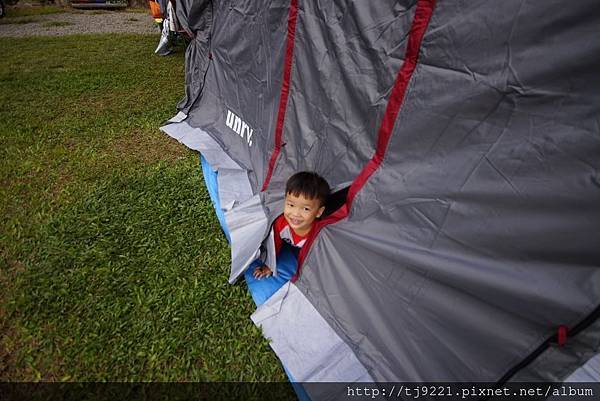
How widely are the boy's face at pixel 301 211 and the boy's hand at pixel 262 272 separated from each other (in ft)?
1.20

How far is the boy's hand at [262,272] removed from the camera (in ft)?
7.46

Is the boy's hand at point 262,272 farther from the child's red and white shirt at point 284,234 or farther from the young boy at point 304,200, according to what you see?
the young boy at point 304,200

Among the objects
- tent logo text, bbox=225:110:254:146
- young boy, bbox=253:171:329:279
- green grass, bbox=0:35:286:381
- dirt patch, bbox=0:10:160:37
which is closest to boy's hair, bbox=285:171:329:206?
young boy, bbox=253:171:329:279

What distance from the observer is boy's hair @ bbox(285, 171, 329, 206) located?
1979mm

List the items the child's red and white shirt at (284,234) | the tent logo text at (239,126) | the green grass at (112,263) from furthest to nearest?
1. the tent logo text at (239,126)
2. the child's red and white shirt at (284,234)
3. the green grass at (112,263)

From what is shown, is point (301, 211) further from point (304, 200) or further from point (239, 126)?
point (239, 126)

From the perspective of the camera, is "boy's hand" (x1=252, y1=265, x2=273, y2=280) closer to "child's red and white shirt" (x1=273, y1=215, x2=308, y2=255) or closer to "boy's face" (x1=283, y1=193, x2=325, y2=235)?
"child's red and white shirt" (x1=273, y1=215, x2=308, y2=255)

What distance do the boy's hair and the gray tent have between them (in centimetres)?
8

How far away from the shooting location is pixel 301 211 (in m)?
2.03

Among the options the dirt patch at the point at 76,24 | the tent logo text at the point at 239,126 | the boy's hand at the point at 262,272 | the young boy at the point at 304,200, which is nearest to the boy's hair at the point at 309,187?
the young boy at the point at 304,200

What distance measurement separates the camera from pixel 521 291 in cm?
122

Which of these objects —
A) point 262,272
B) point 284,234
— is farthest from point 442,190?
point 262,272

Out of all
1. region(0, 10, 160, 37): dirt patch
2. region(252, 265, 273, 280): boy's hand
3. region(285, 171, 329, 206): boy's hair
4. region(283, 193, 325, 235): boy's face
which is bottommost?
region(252, 265, 273, 280): boy's hand

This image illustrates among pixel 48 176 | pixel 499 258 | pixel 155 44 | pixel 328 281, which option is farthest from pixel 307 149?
pixel 155 44
